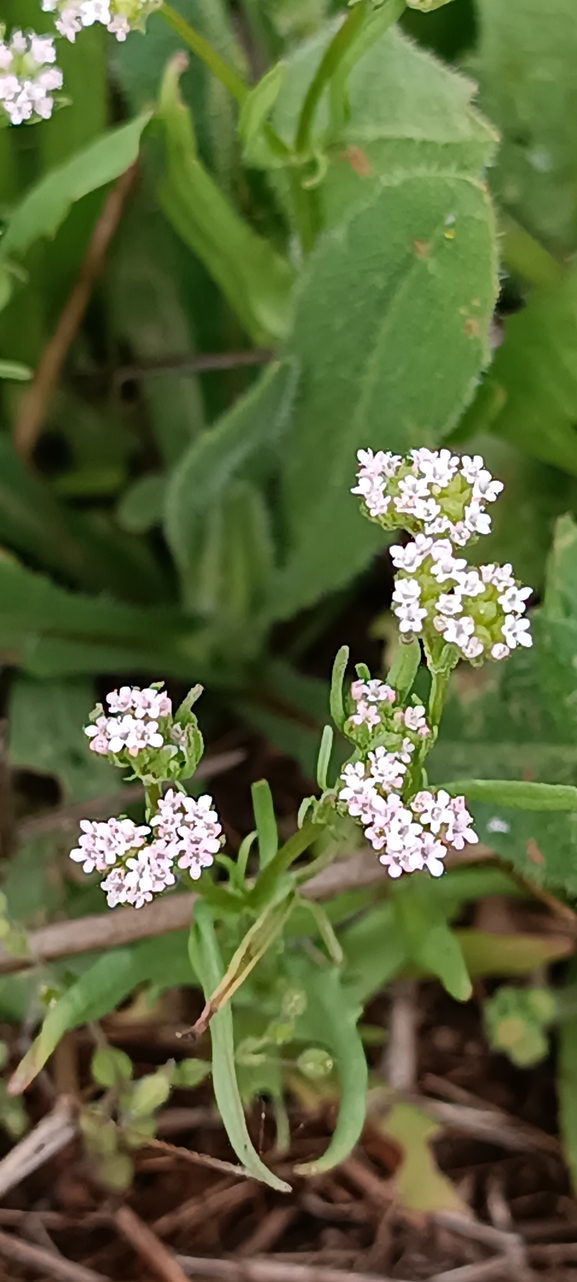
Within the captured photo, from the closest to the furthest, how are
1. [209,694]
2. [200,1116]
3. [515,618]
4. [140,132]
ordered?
1. [515,618]
2. [140,132]
3. [200,1116]
4. [209,694]

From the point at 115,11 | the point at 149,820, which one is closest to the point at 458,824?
the point at 149,820

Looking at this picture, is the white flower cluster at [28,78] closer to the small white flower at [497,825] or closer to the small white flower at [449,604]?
the small white flower at [449,604]

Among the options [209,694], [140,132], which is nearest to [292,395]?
[140,132]

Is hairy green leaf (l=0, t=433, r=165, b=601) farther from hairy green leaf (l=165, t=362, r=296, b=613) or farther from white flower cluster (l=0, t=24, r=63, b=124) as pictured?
white flower cluster (l=0, t=24, r=63, b=124)

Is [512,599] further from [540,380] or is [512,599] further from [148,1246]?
[148,1246]

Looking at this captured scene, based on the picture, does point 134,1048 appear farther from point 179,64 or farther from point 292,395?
point 179,64

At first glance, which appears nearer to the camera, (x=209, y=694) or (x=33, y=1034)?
(x=33, y=1034)
